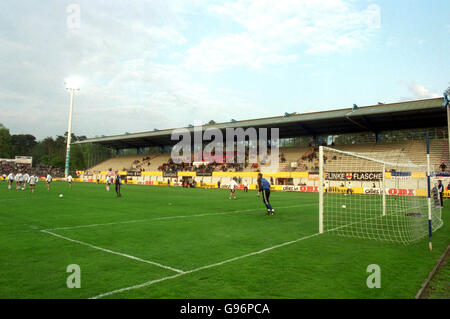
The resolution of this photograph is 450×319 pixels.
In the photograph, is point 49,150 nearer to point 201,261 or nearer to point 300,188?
point 300,188

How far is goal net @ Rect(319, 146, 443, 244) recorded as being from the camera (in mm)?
10252

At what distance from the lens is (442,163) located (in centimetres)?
3428

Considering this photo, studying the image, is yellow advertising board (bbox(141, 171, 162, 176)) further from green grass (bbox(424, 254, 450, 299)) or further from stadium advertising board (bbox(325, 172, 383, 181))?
green grass (bbox(424, 254, 450, 299))

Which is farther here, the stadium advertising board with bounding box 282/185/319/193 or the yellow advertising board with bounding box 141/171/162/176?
the yellow advertising board with bounding box 141/171/162/176

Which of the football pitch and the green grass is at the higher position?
the football pitch

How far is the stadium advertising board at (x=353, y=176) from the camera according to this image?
115ft

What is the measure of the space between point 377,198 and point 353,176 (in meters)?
8.99

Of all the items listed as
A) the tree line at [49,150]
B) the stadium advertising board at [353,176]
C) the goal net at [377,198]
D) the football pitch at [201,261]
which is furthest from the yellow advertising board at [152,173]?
the football pitch at [201,261]

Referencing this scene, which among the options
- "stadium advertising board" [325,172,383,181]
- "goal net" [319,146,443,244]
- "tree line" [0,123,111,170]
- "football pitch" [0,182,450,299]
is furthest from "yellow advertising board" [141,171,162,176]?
"football pitch" [0,182,450,299]
